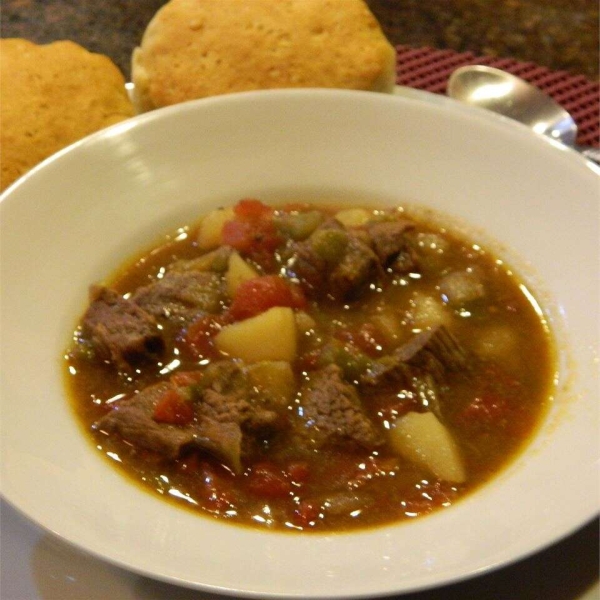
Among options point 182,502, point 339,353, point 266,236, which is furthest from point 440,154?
point 182,502

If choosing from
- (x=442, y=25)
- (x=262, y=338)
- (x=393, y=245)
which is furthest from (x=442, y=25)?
(x=262, y=338)

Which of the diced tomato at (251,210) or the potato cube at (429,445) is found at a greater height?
the diced tomato at (251,210)

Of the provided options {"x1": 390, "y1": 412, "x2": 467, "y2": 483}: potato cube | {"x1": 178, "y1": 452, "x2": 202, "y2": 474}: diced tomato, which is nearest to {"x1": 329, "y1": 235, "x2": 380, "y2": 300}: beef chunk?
{"x1": 390, "y1": 412, "x2": 467, "y2": 483}: potato cube

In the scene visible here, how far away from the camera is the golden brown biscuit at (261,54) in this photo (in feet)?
12.5

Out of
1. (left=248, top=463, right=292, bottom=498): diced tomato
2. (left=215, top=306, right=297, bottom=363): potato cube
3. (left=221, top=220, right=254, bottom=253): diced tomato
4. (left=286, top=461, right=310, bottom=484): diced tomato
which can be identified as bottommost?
(left=286, top=461, right=310, bottom=484): diced tomato

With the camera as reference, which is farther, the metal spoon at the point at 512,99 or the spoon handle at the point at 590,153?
the metal spoon at the point at 512,99

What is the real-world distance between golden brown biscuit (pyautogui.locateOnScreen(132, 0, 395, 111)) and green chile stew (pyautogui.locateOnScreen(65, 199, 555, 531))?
2.34 ft

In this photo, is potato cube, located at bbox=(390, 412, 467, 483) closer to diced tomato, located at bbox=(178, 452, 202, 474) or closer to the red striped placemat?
diced tomato, located at bbox=(178, 452, 202, 474)

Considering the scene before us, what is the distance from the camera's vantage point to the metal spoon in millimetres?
4082

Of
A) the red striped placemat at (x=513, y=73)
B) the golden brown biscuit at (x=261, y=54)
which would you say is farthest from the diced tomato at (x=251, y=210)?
the red striped placemat at (x=513, y=73)

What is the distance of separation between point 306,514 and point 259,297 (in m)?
0.99

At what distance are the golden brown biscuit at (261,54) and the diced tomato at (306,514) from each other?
2.26 metres

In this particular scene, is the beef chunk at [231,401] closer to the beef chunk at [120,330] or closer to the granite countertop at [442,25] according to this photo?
the beef chunk at [120,330]

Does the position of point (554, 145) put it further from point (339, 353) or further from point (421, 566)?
point (421, 566)
